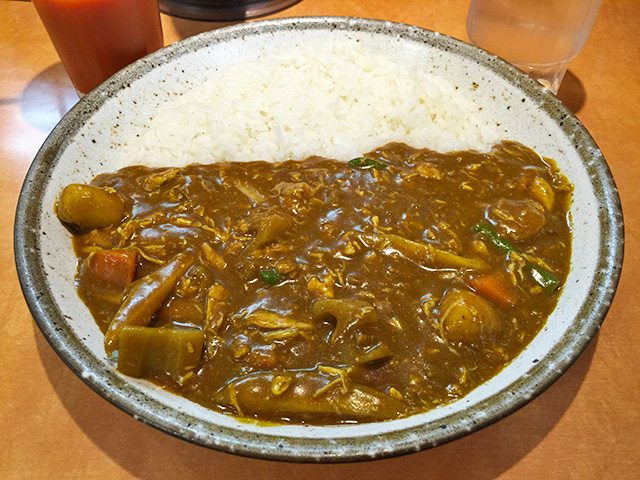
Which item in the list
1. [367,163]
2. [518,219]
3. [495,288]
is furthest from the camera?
[367,163]

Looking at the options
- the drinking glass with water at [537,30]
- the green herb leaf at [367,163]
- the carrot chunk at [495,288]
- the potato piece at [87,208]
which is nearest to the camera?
the carrot chunk at [495,288]

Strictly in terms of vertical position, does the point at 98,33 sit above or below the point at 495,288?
above

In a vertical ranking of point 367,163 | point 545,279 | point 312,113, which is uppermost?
point 312,113

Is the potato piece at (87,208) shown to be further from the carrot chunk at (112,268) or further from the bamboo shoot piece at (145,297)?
the bamboo shoot piece at (145,297)

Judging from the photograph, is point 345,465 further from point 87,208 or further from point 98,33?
point 98,33

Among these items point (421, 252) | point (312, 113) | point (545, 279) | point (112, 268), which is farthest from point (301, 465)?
point (312, 113)

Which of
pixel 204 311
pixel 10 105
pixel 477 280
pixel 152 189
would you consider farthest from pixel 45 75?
pixel 477 280

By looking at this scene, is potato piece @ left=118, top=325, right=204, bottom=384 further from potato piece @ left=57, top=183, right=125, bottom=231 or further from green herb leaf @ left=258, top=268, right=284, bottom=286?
potato piece @ left=57, top=183, right=125, bottom=231

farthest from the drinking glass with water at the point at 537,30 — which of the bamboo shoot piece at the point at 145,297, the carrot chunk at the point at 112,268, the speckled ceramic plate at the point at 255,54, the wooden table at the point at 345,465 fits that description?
the carrot chunk at the point at 112,268
